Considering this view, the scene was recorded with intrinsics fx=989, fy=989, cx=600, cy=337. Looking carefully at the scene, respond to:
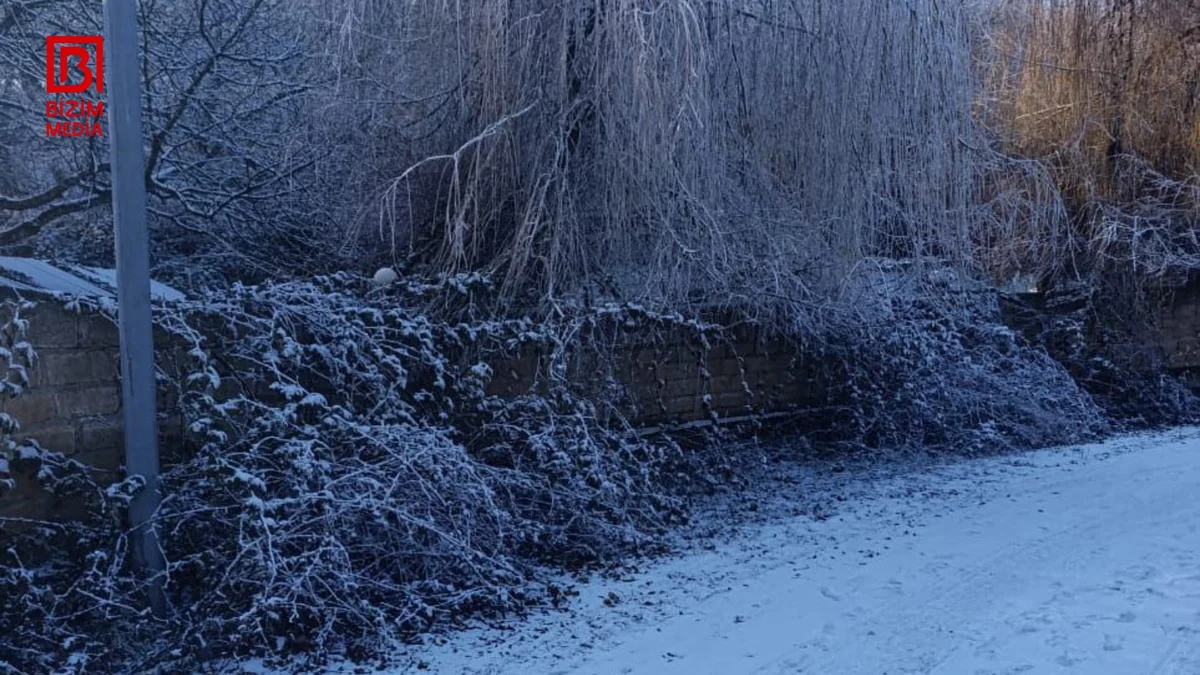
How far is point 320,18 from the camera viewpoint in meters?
7.70

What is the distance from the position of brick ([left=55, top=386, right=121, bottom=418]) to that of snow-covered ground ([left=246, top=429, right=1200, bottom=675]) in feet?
7.19

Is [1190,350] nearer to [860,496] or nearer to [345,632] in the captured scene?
[860,496]

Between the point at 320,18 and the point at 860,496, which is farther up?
the point at 320,18

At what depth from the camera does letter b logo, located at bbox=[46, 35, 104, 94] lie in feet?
23.3

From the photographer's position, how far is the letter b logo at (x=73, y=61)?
7.11 metres

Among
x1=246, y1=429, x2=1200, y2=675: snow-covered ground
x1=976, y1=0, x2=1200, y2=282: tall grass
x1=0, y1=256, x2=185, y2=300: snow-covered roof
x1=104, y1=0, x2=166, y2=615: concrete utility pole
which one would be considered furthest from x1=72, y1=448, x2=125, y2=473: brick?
x1=976, y1=0, x2=1200, y2=282: tall grass

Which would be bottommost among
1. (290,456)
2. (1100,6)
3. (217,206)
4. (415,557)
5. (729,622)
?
(729,622)

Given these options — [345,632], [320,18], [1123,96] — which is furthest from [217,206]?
[1123,96]

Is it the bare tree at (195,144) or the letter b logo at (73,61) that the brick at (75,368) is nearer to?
the bare tree at (195,144)

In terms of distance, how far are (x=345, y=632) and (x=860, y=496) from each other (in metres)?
4.75

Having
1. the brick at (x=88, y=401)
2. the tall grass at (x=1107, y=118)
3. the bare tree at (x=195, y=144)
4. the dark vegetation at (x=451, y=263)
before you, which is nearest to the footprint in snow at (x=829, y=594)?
the dark vegetation at (x=451, y=263)

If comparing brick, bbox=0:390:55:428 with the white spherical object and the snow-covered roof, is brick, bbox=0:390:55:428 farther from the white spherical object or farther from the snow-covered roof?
the white spherical object

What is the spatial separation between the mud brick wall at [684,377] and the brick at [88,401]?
2.63 meters

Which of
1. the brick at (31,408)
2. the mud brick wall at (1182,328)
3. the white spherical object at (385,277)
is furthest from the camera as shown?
the mud brick wall at (1182,328)
